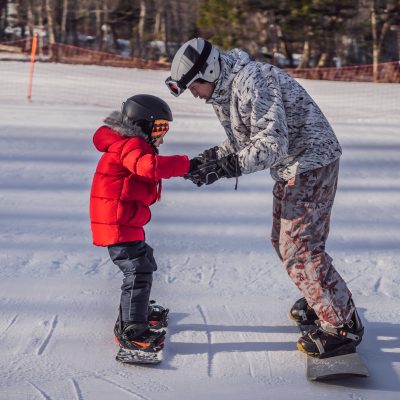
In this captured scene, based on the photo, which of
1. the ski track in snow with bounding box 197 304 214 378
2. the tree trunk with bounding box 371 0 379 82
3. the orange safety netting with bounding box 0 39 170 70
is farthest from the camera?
the orange safety netting with bounding box 0 39 170 70

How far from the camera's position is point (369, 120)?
1208 centimetres

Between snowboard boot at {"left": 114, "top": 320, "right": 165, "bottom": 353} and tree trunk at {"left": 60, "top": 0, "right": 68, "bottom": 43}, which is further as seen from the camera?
tree trunk at {"left": 60, "top": 0, "right": 68, "bottom": 43}

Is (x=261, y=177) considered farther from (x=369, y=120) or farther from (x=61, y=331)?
(x=369, y=120)

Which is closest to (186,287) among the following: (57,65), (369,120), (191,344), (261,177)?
(191,344)

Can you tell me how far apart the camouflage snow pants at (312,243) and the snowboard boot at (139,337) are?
742 mm

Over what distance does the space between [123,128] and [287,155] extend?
2.65ft

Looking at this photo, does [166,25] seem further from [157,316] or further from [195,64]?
[195,64]

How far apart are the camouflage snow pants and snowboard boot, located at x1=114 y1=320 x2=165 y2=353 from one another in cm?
74

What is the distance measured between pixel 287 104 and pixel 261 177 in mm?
3969

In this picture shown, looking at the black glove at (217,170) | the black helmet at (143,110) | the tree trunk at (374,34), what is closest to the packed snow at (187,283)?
the black glove at (217,170)

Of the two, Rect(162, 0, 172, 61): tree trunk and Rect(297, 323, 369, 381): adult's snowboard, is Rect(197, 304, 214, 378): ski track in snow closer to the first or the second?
Rect(297, 323, 369, 381): adult's snowboard

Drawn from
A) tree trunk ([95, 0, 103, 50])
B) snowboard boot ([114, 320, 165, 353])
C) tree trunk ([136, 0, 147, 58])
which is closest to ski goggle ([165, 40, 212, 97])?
snowboard boot ([114, 320, 165, 353])

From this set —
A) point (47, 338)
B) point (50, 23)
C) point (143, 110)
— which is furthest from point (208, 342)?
point (50, 23)

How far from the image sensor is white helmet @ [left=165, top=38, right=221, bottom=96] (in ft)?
10.6
